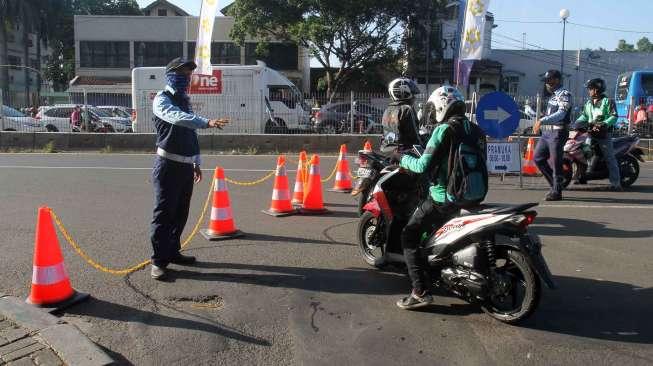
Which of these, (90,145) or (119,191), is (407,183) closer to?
(119,191)

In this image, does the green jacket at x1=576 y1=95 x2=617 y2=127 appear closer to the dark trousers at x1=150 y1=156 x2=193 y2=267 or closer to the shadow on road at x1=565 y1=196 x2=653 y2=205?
the shadow on road at x1=565 y1=196 x2=653 y2=205

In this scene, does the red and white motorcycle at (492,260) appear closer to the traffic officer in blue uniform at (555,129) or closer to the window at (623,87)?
the traffic officer in blue uniform at (555,129)

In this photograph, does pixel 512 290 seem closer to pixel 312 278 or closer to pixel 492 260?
pixel 492 260

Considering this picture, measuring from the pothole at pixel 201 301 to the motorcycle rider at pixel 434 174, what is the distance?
1.45 m

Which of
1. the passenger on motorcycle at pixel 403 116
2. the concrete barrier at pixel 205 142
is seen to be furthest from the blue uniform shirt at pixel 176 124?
the concrete barrier at pixel 205 142

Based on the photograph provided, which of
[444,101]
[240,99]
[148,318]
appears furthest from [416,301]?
[240,99]

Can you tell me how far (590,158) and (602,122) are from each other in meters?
0.70

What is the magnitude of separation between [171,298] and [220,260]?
43.7 inches

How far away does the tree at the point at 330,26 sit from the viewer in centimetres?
3656

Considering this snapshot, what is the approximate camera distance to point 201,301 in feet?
15.5

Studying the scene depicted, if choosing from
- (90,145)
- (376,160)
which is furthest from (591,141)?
(90,145)

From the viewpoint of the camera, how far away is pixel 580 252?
611 cm

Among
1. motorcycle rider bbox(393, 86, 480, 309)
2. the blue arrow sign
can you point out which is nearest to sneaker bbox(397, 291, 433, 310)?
motorcycle rider bbox(393, 86, 480, 309)

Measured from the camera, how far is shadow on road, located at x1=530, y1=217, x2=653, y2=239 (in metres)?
6.86
